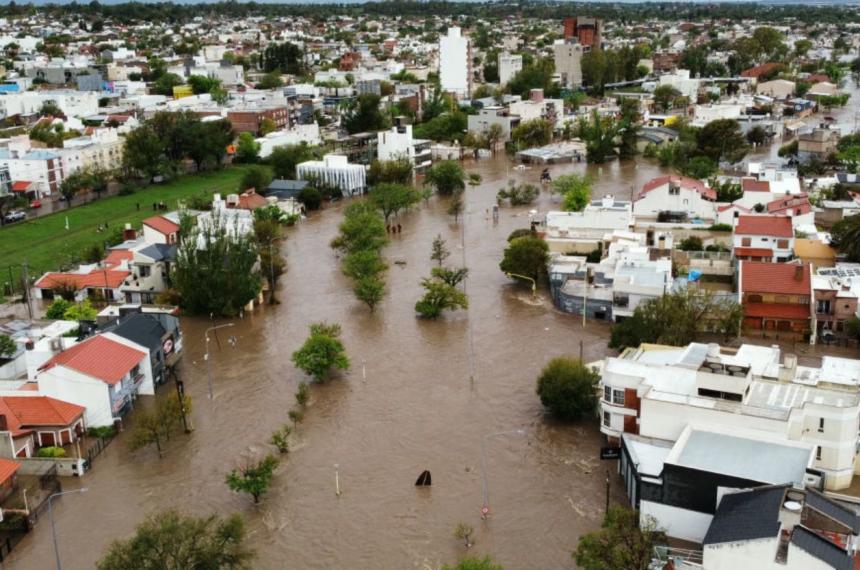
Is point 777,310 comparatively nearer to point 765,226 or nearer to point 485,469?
point 765,226

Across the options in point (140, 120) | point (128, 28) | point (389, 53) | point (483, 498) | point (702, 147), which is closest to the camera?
point (483, 498)

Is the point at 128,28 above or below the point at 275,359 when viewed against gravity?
above

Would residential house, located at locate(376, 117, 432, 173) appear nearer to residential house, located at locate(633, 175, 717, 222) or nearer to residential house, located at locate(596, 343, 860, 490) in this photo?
residential house, located at locate(633, 175, 717, 222)

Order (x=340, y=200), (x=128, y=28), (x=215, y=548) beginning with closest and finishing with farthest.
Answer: (x=215, y=548)
(x=340, y=200)
(x=128, y=28)

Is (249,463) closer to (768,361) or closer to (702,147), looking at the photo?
(768,361)

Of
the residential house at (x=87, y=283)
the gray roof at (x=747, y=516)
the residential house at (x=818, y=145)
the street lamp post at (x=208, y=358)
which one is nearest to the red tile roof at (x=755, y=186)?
the residential house at (x=818, y=145)

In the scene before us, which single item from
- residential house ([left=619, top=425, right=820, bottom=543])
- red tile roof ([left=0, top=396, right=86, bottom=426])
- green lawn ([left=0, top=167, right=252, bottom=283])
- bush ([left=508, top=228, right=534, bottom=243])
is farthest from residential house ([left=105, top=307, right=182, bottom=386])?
bush ([left=508, top=228, right=534, bottom=243])

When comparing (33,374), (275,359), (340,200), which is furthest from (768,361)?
(340,200)
